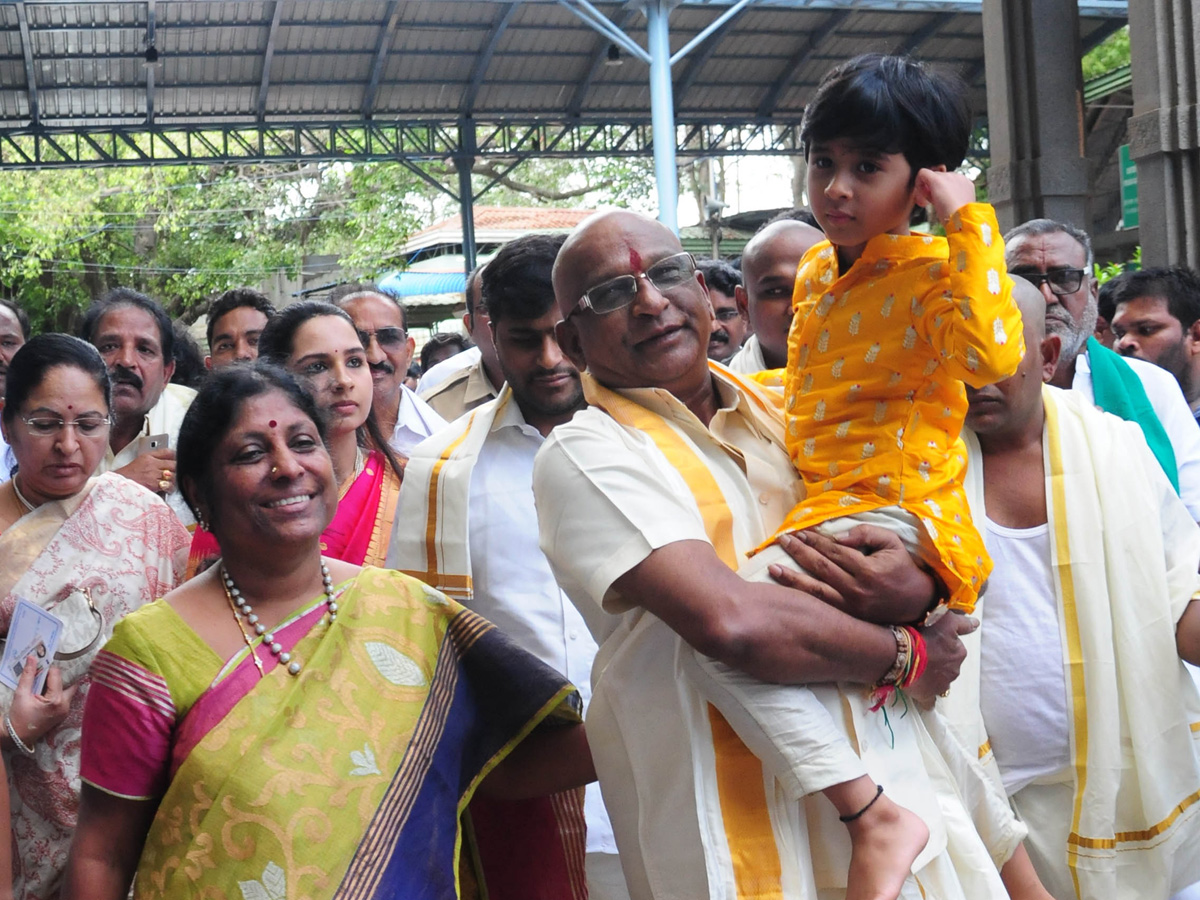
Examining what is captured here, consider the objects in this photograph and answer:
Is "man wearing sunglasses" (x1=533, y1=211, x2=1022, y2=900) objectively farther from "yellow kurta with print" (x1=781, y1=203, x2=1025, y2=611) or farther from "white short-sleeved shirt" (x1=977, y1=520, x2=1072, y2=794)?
"white short-sleeved shirt" (x1=977, y1=520, x2=1072, y2=794)

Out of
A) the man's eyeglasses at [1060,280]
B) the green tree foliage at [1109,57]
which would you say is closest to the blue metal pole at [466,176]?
the green tree foliage at [1109,57]

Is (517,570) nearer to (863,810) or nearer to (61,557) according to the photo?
(61,557)

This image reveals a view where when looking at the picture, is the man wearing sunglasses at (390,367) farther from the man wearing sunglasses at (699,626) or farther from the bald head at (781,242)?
the man wearing sunglasses at (699,626)

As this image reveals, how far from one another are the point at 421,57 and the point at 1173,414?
44.9 feet

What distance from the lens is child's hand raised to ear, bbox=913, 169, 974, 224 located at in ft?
7.63

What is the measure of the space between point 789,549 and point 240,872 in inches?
42.8

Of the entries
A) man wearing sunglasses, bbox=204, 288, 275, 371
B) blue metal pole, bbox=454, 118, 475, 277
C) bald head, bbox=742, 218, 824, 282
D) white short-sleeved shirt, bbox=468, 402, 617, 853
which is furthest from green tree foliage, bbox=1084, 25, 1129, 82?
white short-sleeved shirt, bbox=468, 402, 617, 853

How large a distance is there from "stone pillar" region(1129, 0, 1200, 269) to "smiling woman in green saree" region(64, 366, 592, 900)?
6.03m

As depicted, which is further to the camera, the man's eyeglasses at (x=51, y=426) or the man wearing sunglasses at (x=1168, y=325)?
the man wearing sunglasses at (x=1168, y=325)

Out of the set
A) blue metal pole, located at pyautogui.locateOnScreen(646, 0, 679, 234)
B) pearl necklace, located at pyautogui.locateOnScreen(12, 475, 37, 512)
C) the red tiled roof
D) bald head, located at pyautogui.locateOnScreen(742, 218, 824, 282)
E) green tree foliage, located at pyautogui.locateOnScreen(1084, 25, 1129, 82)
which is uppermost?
green tree foliage, located at pyautogui.locateOnScreen(1084, 25, 1129, 82)

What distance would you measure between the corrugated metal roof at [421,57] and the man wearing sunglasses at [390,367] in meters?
10.4

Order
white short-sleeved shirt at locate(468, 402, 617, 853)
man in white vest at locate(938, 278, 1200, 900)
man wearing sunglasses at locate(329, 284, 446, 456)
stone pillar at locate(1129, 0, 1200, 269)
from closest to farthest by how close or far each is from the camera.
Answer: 1. man in white vest at locate(938, 278, 1200, 900)
2. white short-sleeved shirt at locate(468, 402, 617, 853)
3. man wearing sunglasses at locate(329, 284, 446, 456)
4. stone pillar at locate(1129, 0, 1200, 269)

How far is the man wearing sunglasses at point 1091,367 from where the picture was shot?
3666 mm

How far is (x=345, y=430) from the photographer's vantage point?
3.69 m
